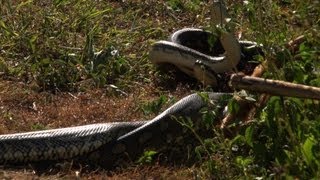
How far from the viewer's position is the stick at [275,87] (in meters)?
4.78

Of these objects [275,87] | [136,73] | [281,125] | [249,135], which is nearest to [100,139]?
[249,135]

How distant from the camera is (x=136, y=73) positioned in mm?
8141

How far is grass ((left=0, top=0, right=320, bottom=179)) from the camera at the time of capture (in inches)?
203

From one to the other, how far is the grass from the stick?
16 cm

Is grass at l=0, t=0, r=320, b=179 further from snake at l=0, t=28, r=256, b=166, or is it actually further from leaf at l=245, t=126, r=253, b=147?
snake at l=0, t=28, r=256, b=166

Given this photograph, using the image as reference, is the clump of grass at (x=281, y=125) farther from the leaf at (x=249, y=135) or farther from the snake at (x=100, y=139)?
the snake at (x=100, y=139)

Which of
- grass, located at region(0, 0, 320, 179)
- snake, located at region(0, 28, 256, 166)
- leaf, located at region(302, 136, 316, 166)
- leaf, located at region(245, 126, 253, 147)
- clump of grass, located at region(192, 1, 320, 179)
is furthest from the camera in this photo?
snake, located at region(0, 28, 256, 166)

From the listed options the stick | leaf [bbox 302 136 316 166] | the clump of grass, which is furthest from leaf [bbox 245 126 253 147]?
leaf [bbox 302 136 316 166]

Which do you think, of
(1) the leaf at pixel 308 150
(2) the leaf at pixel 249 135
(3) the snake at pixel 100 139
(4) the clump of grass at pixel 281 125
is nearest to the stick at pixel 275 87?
(4) the clump of grass at pixel 281 125

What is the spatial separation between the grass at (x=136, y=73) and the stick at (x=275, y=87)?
0.16 metres

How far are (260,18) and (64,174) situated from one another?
1.89 metres

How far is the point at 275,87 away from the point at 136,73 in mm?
3410

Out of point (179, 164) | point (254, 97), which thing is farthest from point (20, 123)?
point (254, 97)

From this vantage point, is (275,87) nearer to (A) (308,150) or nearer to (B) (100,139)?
(A) (308,150)
